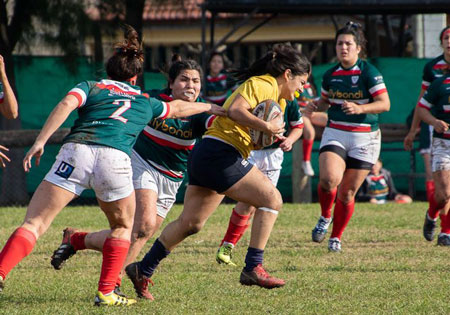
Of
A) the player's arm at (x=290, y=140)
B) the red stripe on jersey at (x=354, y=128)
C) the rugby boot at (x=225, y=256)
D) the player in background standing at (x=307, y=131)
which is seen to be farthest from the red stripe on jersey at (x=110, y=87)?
the player in background standing at (x=307, y=131)

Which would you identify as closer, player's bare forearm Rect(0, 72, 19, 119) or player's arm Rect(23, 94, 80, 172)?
player's arm Rect(23, 94, 80, 172)

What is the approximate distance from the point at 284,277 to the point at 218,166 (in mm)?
1350

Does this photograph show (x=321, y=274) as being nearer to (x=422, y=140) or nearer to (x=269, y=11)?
(x=422, y=140)

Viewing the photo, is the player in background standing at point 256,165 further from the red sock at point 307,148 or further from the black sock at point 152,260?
the red sock at point 307,148

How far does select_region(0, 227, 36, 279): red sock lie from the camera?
4840 mm

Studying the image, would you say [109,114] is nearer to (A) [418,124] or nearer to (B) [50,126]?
(B) [50,126]

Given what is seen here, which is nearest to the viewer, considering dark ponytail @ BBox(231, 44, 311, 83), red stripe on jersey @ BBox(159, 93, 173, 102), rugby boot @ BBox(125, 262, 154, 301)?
rugby boot @ BBox(125, 262, 154, 301)

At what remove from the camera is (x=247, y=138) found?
18.6ft

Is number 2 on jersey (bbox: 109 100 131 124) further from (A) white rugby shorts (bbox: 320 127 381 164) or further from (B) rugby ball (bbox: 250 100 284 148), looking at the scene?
(A) white rugby shorts (bbox: 320 127 381 164)

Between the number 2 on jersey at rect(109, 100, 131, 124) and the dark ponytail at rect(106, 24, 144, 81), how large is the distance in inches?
9.4

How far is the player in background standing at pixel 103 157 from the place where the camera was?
4891mm

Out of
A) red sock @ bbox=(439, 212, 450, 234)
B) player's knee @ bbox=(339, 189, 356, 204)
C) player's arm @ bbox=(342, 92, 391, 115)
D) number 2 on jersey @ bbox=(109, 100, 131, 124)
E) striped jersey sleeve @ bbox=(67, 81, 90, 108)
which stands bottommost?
red sock @ bbox=(439, 212, 450, 234)

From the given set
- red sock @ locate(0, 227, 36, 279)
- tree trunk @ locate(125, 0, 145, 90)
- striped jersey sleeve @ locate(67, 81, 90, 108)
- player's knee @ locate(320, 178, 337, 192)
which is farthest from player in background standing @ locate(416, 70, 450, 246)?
tree trunk @ locate(125, 0, 145, 90)

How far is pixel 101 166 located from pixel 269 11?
914cm
